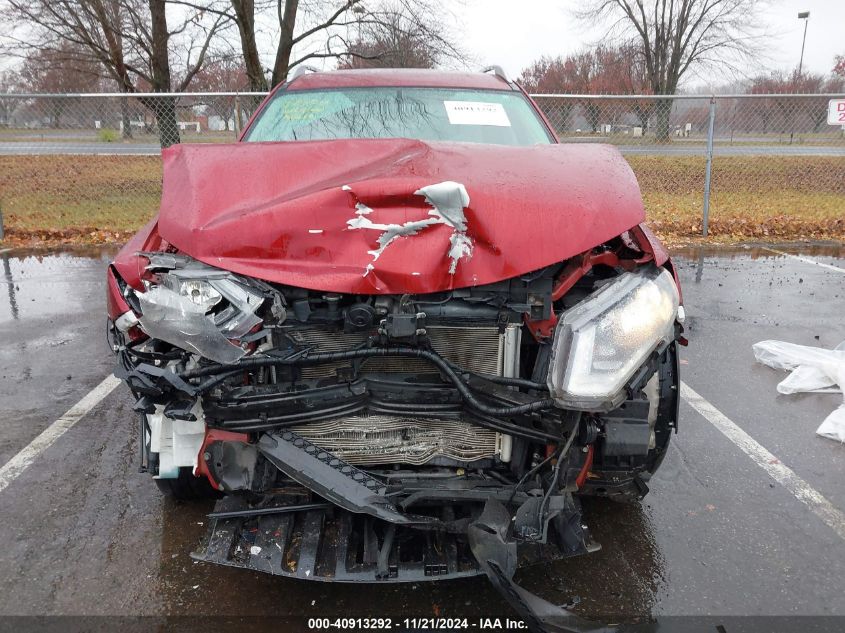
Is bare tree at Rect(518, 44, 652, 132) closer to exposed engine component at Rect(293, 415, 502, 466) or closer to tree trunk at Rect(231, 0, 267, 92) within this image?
tree trunk at Rect(231, 0, 267, 92)

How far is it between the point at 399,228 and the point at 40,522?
211 cm

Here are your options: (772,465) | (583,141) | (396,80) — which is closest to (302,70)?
(396,80)

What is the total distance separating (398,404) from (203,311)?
0.72m

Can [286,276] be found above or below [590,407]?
above

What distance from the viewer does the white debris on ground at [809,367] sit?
12.2 feet

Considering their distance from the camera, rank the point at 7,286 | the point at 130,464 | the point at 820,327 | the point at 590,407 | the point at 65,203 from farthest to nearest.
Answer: the point at 65,203
the point at 7,286
the point at 820,327
the point at 130,464
the point at 590,407

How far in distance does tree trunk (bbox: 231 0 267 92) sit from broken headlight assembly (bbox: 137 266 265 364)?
1321 centimetres

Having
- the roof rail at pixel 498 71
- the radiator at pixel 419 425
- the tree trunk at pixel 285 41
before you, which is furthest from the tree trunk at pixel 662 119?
the tree trunk at pixel 285 41

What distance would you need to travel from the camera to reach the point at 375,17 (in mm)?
15508

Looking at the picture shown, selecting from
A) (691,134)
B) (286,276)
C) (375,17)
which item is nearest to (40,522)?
(286,276)

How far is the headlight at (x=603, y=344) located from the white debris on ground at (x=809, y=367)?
220 centimetres

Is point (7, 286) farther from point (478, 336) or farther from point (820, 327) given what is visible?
point (820, 327)

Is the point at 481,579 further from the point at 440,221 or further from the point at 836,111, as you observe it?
the point at 836,111

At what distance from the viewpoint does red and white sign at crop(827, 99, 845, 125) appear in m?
8.47
